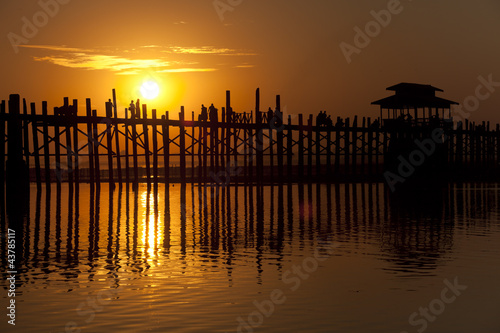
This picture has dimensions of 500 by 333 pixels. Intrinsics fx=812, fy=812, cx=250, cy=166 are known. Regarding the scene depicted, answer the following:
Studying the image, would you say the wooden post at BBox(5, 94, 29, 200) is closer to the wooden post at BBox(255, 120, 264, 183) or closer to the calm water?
the calm water

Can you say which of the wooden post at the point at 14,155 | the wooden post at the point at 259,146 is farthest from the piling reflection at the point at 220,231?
the wooden post at the point at 259,146

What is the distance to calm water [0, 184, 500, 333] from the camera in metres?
9.43

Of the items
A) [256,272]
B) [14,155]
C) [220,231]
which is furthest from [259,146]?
[256,272]

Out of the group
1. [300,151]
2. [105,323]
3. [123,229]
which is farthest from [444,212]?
[300,151]

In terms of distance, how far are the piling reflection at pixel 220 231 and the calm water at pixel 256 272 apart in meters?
0.05

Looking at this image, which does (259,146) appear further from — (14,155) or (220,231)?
(220,231)

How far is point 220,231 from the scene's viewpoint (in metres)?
18.6

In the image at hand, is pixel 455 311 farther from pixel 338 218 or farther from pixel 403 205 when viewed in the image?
pixel 403 205

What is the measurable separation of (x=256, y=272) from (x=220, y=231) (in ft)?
19.8

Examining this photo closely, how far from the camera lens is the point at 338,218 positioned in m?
21.8

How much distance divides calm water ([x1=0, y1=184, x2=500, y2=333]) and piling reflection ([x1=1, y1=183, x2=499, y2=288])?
0.05 meters

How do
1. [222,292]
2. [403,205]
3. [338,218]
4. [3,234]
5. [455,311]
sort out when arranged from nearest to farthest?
1. [455,311]
2. [222,292]
3. [3,234]
4. [338,218]
5. [403,205]

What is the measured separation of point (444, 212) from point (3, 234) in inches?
506

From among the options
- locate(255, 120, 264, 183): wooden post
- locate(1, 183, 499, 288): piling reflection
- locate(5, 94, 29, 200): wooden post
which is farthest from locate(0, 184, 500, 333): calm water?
locate(255, 120, 264, 183): wooden post
